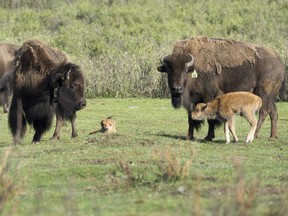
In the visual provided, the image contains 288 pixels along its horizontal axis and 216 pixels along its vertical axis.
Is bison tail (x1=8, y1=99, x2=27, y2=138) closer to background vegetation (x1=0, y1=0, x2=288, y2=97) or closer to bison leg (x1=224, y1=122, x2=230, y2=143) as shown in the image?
bison leg (x1=224, y1=122, x2=230, y2=143)

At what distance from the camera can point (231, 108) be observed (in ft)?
59.7

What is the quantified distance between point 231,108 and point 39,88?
4.45 metres

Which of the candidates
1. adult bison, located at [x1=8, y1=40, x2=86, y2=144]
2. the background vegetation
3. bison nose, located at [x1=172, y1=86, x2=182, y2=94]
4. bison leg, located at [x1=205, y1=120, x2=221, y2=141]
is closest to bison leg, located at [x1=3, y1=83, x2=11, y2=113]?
adult bison, located at [x1=8, y1=40, x2=86, y2=144]

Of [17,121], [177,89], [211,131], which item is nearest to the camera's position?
[17,121]

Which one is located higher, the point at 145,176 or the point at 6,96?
the point at 145,176

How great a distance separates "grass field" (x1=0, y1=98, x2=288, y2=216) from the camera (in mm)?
9258

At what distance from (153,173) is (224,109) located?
5.89 metres

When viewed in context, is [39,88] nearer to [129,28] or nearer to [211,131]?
[211,131]

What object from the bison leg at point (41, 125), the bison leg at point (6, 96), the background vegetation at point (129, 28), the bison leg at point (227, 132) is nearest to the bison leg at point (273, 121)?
the bison leg at point (227, 132)

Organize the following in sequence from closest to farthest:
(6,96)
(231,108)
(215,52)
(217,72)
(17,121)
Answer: (231,108)
(17,121)
(217,72)
(215,52)
(6,96)

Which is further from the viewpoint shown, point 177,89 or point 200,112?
point 177,89

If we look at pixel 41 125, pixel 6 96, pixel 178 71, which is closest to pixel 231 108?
pixel 178 71

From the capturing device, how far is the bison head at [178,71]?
61.2 feet

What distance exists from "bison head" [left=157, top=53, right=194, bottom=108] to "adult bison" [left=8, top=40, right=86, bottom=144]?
2111mm
